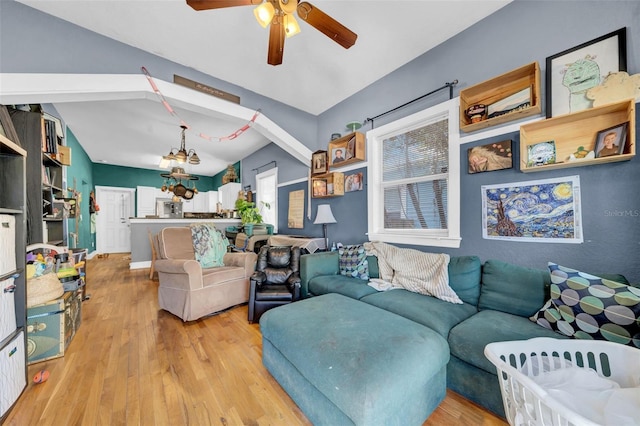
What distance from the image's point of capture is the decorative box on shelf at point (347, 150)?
3.01m

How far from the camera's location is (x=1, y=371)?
1.27 meters

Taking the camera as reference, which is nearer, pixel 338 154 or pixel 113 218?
pixel 338 154

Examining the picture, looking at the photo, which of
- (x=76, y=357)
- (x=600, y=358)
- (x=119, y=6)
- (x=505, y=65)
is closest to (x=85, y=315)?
(x=76, y=357)

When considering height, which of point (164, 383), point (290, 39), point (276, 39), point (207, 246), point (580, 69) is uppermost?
point (290, 39)

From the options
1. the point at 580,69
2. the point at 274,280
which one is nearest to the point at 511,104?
the point at 580,69

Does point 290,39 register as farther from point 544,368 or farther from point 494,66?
point 544,368

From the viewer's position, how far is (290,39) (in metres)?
2.24

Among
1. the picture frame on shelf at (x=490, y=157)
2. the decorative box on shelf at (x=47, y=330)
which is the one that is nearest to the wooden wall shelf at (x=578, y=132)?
the picture frame on shelf at (x=490, y=157)

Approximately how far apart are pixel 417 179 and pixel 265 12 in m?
2.04

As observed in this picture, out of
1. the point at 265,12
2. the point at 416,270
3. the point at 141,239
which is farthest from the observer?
the point at 141,239

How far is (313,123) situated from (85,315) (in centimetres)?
385

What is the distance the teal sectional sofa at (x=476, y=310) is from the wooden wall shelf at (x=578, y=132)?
794mm

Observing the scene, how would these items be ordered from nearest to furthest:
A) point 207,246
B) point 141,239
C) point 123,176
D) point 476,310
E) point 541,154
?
1. point 541,154
2. point 476,310
3. point 207,246
4. point 141,239
5. point 123,176

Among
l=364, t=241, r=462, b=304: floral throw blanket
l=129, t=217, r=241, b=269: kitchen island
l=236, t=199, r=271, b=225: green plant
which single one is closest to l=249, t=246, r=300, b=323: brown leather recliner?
l=364, t=241, r=462, b=304: floral throw blanket
